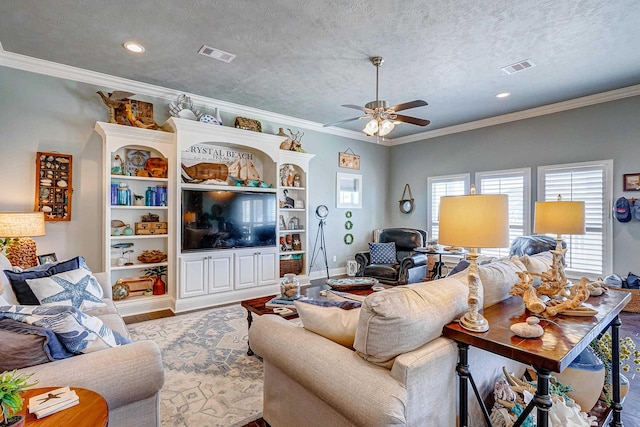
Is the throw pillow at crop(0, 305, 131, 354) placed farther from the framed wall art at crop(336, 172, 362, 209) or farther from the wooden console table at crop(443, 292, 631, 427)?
the framed wall art at crop(336, 172, 362, 209)

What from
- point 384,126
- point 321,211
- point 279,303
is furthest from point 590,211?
point 279,303

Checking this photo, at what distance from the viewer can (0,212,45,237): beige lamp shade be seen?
2.97m

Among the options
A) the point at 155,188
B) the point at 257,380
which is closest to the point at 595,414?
the point at 257,380

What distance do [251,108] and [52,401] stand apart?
4723 millimetres

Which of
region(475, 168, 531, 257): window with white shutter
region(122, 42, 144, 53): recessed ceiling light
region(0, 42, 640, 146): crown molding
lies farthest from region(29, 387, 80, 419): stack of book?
region(475, 168, 531, 257): window with white shutter

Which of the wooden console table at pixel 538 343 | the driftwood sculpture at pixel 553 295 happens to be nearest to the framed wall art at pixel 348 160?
the driftwood sculpture at pixel 553 295

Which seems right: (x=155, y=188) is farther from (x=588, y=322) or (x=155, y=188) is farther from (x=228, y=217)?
(x=588, y=322)

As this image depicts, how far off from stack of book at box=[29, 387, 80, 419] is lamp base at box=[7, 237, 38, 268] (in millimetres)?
2727

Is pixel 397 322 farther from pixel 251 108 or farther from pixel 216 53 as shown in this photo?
pixel 251 108

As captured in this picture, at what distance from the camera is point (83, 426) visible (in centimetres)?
103

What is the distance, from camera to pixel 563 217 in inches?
95.3

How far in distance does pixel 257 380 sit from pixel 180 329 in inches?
59.3

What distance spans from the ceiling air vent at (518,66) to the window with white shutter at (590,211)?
2.03 m

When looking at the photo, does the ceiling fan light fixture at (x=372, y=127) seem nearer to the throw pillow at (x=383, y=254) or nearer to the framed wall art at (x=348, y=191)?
the throw pillow at (x=383, y=254)
